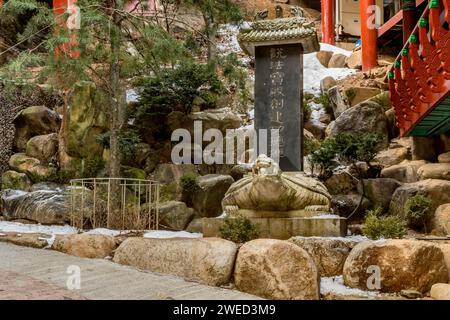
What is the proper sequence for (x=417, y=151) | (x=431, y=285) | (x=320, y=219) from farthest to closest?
(x=417, y=151), (x=320, y=219), (x=431, y=285)

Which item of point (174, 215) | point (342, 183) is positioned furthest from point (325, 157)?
point (174, 215)

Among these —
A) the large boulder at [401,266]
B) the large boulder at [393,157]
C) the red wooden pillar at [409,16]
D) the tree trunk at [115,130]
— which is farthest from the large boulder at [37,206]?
A: the red wooden pillar at [409,16]

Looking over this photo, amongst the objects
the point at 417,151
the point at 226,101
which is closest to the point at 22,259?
the point at 417,151

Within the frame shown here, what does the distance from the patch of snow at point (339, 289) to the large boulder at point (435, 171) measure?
5616mm

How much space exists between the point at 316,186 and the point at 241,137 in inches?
230

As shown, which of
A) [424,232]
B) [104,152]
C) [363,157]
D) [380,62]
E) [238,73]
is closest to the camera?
[424,232]

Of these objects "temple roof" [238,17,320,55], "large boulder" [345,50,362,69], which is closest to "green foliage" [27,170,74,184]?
"temple roof" [238,17,320,55]

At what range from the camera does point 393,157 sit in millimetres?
10891

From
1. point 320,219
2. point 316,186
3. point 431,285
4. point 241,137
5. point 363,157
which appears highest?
point 241,137

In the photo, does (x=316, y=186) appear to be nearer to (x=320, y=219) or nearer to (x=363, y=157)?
(x=320, y=219)

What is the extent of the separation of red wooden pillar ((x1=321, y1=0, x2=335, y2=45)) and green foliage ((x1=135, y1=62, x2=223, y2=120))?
39.7 feet

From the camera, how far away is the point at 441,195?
7.85 meters

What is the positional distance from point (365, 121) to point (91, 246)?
9005 mm

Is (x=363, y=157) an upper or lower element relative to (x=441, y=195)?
upper
